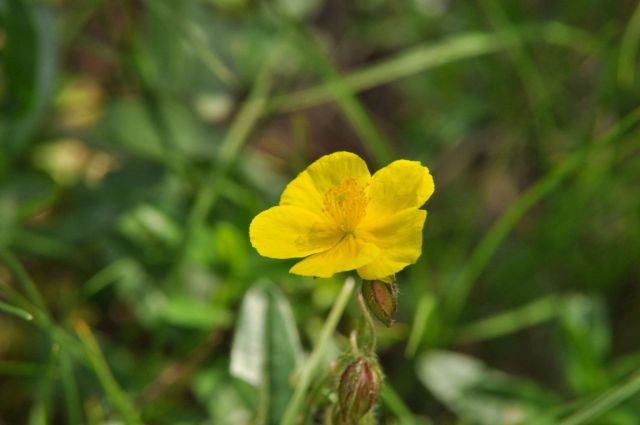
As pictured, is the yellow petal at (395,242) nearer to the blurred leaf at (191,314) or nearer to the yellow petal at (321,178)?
the yellow petal at (321,178)

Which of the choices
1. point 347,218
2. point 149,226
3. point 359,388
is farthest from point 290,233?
point 149,226

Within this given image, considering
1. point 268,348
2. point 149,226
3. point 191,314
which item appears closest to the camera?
point 268,348

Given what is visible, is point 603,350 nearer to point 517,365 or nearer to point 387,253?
point 517,365

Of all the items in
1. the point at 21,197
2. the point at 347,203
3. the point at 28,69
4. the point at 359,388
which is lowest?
the point at 359,388

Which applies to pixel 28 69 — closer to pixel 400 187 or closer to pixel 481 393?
A: pixel 400 187

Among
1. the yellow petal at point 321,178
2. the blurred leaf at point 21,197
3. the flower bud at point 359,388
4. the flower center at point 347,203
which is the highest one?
the blurred leaf at point 21,197

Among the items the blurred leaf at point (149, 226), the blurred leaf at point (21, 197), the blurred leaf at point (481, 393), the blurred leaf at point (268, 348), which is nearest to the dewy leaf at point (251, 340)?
the blurred leaf at point (268, 348)

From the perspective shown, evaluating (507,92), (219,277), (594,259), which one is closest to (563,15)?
(507,92)
